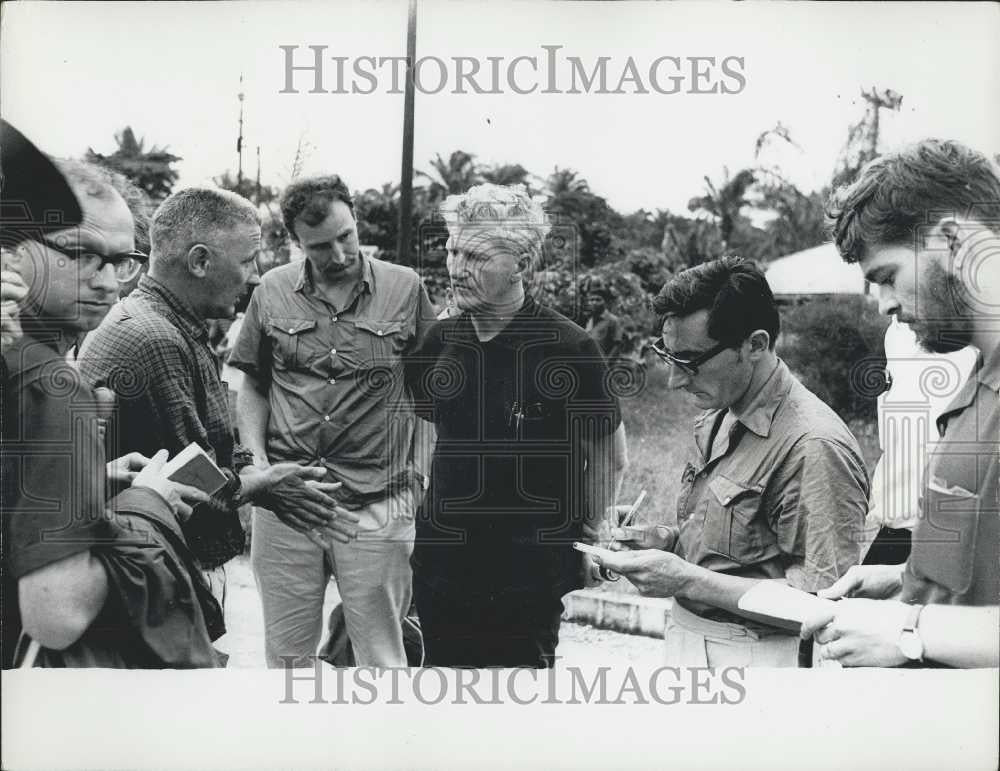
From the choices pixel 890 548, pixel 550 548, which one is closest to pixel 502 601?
pixel 550 548

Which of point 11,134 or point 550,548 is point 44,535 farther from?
point 550,548

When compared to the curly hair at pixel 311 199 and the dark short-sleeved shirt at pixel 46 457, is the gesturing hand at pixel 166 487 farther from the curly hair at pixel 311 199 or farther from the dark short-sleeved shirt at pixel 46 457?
the curly hair at pixel 311 199

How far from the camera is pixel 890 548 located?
4.96 m

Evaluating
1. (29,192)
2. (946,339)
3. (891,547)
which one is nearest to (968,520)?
(891,547)

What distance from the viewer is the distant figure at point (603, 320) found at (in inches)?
201

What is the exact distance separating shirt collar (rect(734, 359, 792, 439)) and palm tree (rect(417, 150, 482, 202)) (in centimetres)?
140

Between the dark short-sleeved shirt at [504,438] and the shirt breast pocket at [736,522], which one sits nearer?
the shirt breast pocket at [736,522]

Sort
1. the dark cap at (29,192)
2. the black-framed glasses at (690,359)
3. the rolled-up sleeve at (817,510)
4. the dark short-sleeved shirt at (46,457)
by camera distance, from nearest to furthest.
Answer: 1. the rolled-up sleeve at (817,510)
2. the black-framed glasses at (690,359)
3. the dark short-sleeved shirt at (46,457)
4. the dark cap at (29,192)

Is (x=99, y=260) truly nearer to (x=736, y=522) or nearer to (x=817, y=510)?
(x=736, y=522)

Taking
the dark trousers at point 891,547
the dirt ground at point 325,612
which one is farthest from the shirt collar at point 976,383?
the dirt ground at point 325,612

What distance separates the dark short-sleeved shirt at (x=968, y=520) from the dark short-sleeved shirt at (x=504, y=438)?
1.31 meters

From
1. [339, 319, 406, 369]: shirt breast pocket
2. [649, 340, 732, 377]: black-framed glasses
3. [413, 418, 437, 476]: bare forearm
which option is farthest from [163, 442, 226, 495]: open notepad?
[649, 340, 732, 377]: black-framed glasses

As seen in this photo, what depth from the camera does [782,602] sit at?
4.75 m

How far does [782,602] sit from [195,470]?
2.31 meters
